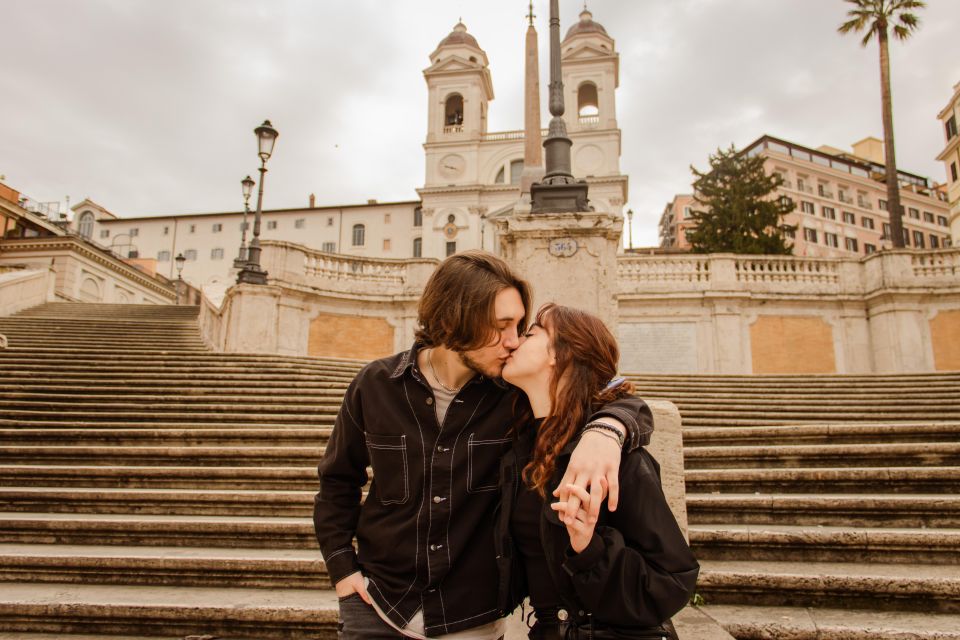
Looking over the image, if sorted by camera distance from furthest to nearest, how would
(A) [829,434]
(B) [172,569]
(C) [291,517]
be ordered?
(A) [829,434]
(C) [291,517]
(B) [172,569]

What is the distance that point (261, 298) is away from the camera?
1598cm

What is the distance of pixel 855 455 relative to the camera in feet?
16.7

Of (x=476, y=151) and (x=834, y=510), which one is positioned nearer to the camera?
(x=834, y=510)

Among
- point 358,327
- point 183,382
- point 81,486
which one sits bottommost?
point 81,486

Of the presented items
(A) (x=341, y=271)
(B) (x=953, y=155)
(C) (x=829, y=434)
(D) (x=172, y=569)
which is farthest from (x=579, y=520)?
(B) (x=953, y=155)

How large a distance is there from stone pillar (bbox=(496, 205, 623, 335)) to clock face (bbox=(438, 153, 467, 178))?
4566 centimetres

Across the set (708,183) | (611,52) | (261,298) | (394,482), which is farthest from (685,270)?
(611,52)

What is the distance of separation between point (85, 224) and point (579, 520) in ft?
279

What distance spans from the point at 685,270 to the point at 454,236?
109 ft

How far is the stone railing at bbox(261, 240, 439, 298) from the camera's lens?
17031mm

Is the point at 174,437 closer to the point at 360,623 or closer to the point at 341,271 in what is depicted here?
the point at 360,623

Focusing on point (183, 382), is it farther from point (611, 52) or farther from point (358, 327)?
point (611, 52)

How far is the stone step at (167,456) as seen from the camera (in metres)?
5.76

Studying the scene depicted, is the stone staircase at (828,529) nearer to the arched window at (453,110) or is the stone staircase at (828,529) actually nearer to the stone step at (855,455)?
the stone step at (855,455)
